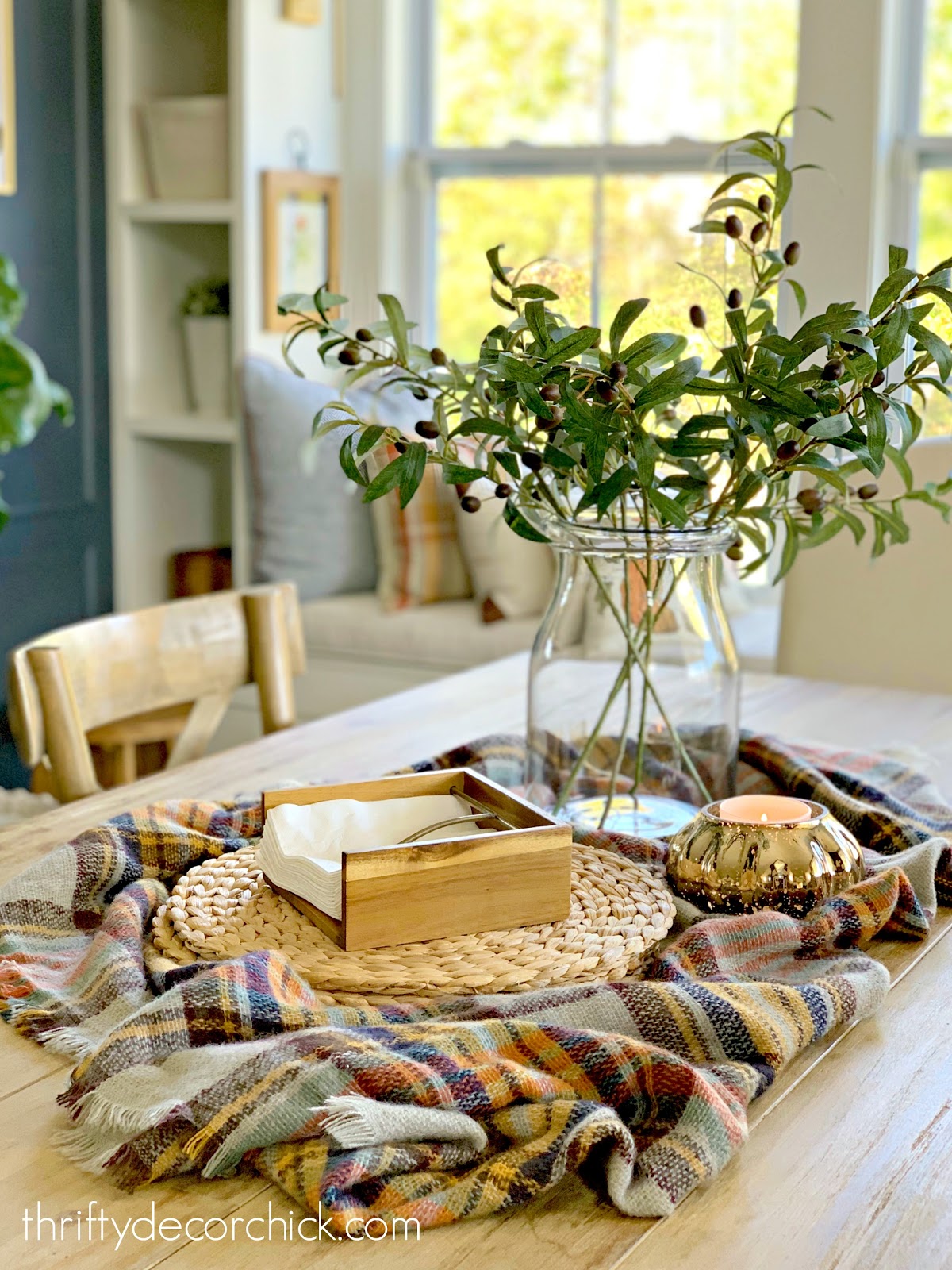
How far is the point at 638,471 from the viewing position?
1.00 metres

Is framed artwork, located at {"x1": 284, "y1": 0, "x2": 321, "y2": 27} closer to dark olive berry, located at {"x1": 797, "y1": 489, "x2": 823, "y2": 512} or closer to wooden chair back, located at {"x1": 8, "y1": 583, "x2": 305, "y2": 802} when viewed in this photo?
wooden chair back, located at {"x1": 8, "y1": 583, "x2": 305, "y2": 802}

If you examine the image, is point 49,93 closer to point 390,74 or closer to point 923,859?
point 390,74

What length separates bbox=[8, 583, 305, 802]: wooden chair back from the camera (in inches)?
58.0

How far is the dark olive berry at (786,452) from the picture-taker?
1.02 m

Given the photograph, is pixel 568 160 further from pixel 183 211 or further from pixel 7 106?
pixel 7 106

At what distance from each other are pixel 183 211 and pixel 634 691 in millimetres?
2639

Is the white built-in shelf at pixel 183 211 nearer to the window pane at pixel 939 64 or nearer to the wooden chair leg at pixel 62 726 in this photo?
the window pane at pixel 939 64

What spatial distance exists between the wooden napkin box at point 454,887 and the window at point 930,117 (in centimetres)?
255

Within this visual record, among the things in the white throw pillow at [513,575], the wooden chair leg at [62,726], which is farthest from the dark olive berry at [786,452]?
the white throw pillow at [513,575]

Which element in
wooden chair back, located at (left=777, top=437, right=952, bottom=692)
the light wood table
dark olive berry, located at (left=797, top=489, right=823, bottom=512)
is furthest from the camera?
wooden chair back, located at (left=777, top=437, right=952, bottom=692)

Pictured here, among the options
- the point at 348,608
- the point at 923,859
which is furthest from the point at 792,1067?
the point at 348,608

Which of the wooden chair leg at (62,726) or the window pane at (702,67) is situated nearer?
the wooden chair leg at (62,726)

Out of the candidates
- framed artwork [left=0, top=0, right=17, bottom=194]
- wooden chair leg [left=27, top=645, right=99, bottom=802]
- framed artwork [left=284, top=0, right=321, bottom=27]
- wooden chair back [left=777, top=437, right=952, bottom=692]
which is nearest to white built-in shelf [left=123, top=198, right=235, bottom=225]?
framed artwork [left=0, top=0, right=17, bottom=194]

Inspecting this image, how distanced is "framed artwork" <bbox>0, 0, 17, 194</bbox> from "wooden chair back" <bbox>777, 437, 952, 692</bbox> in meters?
2.16
